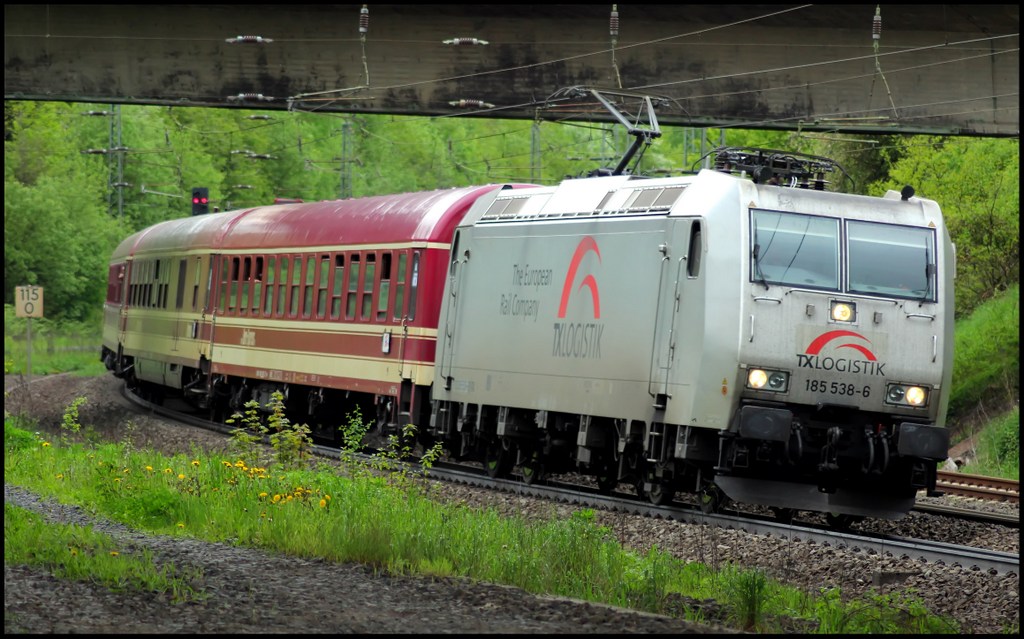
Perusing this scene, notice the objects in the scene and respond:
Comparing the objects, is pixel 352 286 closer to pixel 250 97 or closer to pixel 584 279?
pixel 250 97

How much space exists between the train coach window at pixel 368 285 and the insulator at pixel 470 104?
311 cm

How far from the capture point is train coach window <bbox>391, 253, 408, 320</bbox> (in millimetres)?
21266

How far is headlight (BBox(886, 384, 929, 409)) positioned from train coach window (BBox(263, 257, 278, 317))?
44.1 ft

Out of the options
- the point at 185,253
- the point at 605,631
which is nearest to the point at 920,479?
the point at 605,631

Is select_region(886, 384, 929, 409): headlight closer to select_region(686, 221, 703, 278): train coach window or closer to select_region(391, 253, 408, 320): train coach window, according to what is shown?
select_region(686, 221, 703, 278): train coach window

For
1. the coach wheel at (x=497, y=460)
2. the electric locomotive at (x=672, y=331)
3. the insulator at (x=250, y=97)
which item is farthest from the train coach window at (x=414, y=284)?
the insulator at (x=250, y=97)

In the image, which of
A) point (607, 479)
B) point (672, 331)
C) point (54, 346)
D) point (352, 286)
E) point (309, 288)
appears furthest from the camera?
point (54, 346)

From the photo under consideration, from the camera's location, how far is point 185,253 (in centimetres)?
3089

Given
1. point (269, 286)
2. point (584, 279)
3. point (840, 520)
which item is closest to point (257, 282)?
point (269, 286)

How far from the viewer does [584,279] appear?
672 inches

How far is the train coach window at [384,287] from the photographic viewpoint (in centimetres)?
2173

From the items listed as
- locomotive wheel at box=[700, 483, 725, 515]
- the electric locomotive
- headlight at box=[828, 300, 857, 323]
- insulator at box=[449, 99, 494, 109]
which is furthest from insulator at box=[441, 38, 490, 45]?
headlight at box=[828, 300, 857, 323]

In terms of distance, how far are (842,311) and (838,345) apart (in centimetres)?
32

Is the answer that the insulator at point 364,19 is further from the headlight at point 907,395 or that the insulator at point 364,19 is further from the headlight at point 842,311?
the headlight at point 907,395
